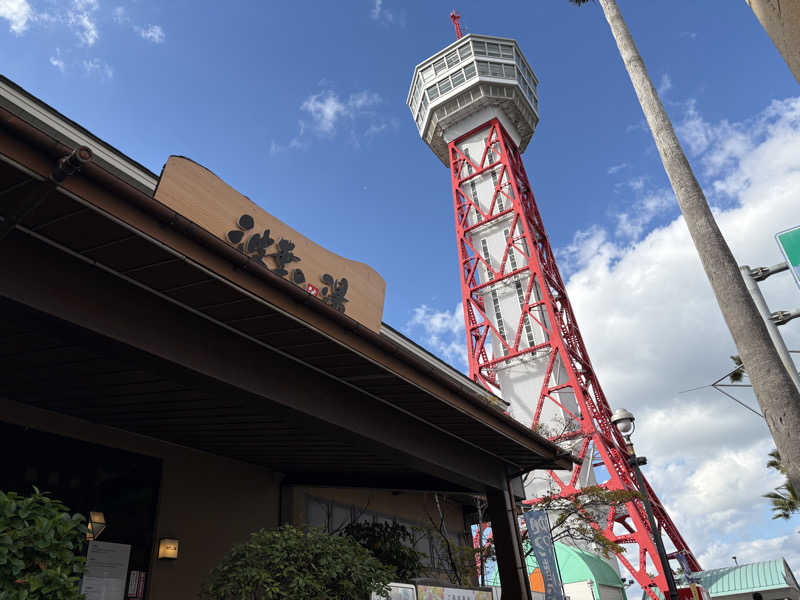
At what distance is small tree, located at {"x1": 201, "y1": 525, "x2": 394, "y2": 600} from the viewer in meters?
5.61

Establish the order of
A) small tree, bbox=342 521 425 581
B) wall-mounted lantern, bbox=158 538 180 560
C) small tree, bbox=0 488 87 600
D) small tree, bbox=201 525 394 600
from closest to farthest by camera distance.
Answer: small tree, bbox=0 488 87 600
small tree, bbox=201 525 394 600
wall-mounted lantern, bbox=158 538 180 560
small tree, bbox=342 521 425 581

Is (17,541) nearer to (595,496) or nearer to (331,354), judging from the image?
(331,354)

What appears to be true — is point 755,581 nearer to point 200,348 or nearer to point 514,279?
point 514,279

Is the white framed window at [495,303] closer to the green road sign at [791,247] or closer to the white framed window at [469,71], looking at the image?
the white framed window at [469,71]

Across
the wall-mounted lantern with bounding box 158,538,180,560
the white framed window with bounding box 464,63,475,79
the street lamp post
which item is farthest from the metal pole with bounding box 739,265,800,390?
the white framed window with bounding box 464,63,475,79

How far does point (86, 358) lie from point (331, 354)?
233cm

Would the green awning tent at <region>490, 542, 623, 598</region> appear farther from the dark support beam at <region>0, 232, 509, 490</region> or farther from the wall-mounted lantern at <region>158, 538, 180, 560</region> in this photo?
the wall-mounted lantern at <region>158, 538, 180, 560</region>

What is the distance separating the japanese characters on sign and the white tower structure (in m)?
26.3


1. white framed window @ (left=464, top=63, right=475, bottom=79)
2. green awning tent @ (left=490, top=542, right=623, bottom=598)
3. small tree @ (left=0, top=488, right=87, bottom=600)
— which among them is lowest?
small tree @ (left=0, top=488, right=87, bottom=600)

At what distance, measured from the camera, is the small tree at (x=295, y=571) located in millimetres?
5609

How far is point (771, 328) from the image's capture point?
22.0 ft

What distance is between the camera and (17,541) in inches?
139

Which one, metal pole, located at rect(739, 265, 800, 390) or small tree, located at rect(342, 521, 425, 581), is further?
small tree, located at rect(342, 521, 425, 581)

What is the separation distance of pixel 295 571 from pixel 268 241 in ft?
10.9
